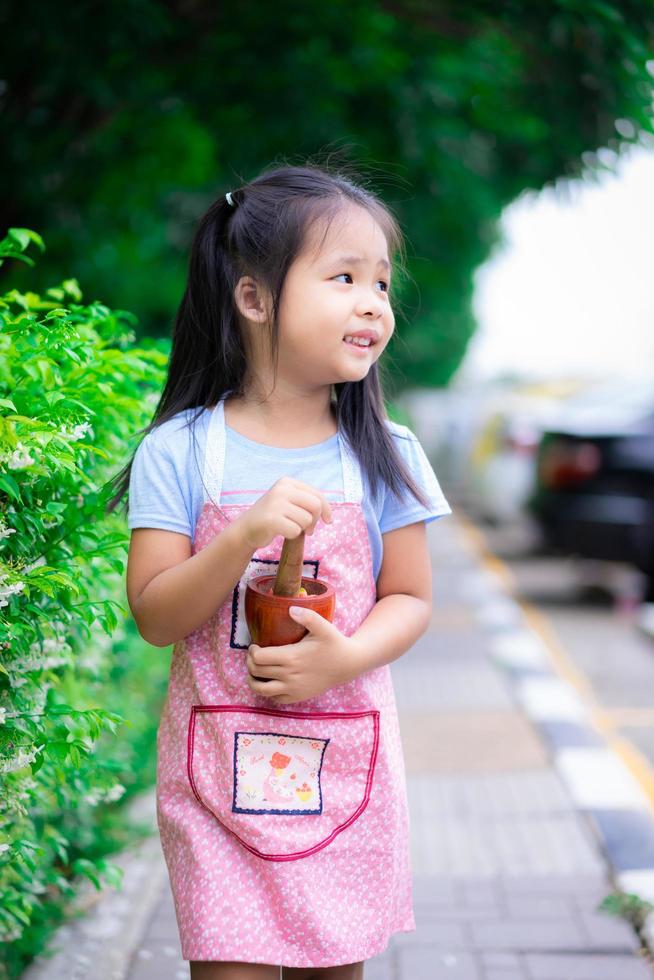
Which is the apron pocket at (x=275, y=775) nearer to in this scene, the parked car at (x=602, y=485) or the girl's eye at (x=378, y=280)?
the girl's eye at (x=378, y=280)

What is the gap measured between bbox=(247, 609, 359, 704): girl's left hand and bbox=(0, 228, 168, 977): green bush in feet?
1.16

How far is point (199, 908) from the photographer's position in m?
1.82

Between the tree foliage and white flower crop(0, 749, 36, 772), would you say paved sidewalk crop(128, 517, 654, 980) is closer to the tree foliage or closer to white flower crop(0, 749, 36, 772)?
white flower crop(0, 749, 36, 772)

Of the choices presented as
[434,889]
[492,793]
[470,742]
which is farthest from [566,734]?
[434,889]

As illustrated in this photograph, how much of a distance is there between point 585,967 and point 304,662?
5.37ft

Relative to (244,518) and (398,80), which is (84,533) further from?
(398,80)

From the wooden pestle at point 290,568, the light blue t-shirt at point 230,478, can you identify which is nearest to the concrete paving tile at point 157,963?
the light blue t-shirt at point 230,478

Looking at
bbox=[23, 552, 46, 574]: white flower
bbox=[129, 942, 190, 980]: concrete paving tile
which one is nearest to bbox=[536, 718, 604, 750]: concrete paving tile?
bbox=[129, 942, 190, 980]: concrete paving tile

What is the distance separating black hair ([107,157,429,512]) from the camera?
1908 mm

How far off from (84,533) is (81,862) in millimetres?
838

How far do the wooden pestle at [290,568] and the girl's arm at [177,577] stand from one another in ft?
0.17

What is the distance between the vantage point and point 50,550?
6.92 ft

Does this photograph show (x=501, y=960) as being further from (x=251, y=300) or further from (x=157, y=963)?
(x=251, y=300)

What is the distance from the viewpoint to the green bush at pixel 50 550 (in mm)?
1871
